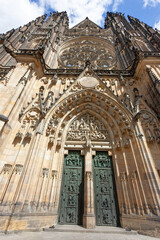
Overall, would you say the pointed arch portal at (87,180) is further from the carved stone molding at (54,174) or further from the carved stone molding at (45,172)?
the carved stone molding at (45,172)

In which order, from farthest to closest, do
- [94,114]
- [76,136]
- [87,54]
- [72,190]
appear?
[87,54], [94,114], [76,136], [72,190]

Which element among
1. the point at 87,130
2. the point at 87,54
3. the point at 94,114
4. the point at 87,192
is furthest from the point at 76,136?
the point at 87,54

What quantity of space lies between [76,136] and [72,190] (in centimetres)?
256

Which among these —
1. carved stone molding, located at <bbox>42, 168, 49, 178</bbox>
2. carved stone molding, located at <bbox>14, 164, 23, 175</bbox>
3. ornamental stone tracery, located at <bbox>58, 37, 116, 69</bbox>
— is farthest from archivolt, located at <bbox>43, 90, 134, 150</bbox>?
ornamental stone tracery, located at <bbox>58, 37, 116, 69</bbox>

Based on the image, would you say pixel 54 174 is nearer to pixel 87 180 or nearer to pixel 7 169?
pixel 87 180

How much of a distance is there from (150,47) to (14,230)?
14352 millimetres

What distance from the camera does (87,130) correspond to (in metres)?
6.99

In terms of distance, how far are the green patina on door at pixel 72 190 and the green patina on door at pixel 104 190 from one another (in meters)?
0.68

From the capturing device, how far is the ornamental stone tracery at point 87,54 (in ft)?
39.6

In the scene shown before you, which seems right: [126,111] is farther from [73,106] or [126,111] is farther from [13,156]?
[13,156]

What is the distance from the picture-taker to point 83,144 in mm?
6605

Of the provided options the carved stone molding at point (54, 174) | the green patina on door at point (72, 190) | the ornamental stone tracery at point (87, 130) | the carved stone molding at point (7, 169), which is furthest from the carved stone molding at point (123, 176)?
the carved stone molding at point (7, 169)

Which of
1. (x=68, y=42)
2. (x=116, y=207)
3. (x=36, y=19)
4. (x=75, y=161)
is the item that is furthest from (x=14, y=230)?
(x=36, y=19)

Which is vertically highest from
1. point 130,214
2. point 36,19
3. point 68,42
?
point 36,19
